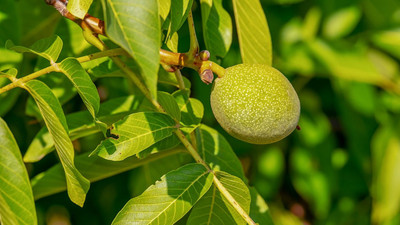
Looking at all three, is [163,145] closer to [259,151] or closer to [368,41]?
[259,151]

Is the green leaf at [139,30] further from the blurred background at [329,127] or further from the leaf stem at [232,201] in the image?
the blurred background at [329,127]

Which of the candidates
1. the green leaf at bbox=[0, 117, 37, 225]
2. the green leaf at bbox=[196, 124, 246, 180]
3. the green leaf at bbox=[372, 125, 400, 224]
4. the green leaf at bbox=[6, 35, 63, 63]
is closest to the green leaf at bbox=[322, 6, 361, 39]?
the green leaf at bbox=[372, 125, 400, 224]

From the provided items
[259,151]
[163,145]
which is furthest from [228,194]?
[259,151]

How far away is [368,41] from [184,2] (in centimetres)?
123

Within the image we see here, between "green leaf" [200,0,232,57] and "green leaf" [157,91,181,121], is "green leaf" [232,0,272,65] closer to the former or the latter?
"green leaf" [200,0,232,57]

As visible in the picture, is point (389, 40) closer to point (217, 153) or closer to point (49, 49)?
point (217, 153)

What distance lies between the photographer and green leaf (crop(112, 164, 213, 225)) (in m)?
0.82

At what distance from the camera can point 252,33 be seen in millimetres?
1113

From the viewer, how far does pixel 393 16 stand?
5.94ft

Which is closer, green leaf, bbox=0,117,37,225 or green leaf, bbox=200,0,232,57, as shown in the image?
green leaf, bbox=0,117,37,225

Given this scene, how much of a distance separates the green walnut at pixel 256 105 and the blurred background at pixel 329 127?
2.23ft

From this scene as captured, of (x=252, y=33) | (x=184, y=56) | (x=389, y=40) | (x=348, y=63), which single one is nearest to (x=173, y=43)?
(x=184, y=56)

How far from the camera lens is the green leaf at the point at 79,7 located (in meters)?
0.82

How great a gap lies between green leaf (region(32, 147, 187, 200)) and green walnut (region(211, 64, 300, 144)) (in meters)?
0.23
